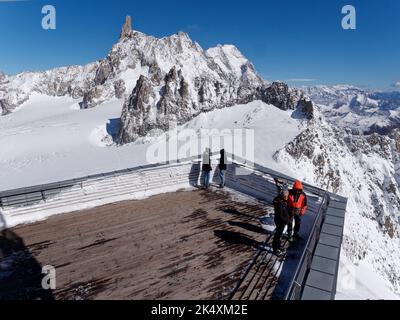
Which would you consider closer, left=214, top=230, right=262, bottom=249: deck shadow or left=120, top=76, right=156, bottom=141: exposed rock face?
left=214, top=230, right=262, bottom=249: deck shadow

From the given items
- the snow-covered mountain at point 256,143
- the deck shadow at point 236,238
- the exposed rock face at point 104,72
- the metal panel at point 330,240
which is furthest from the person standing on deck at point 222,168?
the exposed rock face at point 104,72

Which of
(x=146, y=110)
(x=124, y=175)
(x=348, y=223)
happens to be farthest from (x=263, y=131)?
(x=124, y=175)

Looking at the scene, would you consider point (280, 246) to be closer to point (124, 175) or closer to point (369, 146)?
point (124, 175)

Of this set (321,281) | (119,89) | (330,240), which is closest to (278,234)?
(330,240)

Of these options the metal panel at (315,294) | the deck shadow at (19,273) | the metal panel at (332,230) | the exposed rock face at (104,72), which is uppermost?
the exposed rock face at (104,72)

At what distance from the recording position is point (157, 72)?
86.1 m

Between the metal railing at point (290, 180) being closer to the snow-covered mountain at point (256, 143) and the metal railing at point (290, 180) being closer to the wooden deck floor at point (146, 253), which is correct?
the wooden deck floor at point (146, 253)

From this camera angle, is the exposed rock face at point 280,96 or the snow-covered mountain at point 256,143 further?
the exposed rock face at point 280,96

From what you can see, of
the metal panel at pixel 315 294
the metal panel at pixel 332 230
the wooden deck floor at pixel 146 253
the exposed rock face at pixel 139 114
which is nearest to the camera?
the metal panel at pixel 315 294

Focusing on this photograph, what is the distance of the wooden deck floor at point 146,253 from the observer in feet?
22.0

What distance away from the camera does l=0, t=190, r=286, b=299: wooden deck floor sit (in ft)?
22.0

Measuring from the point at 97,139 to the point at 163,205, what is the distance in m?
45.9

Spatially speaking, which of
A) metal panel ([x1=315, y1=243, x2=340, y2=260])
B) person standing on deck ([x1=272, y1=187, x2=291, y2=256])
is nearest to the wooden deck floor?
person standing on deck ([x1=272, y1=187, x2=291, y2=256])

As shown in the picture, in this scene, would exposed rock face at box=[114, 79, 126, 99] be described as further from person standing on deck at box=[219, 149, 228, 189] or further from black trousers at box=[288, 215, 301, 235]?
black trousers at box=[288, 215, 301, 235]
